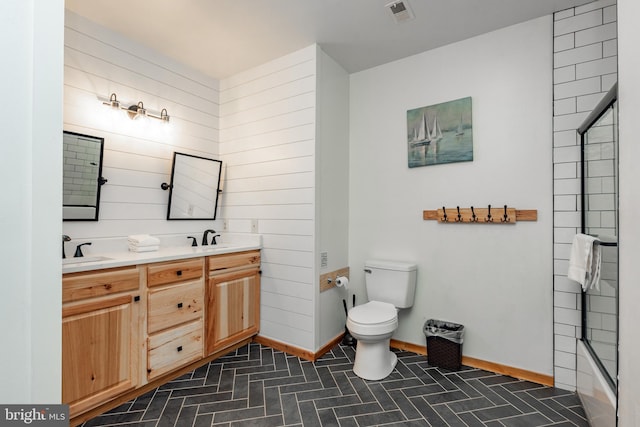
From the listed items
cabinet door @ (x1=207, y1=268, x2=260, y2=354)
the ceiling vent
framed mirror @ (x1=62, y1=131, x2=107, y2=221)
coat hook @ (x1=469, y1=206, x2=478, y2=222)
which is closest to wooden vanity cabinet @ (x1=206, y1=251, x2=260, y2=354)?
cabinet door @ (x1=207, y1=268, x2=260, y2=354)

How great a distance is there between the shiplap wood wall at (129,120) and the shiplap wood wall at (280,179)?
1.38 feet

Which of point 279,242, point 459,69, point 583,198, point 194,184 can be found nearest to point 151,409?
point 279,242

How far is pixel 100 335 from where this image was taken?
1.83 metres

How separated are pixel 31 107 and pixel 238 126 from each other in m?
2.37

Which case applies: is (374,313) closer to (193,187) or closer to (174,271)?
(174,271)

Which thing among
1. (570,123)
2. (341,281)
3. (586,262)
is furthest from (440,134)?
(341,281)

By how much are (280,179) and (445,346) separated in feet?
6.47

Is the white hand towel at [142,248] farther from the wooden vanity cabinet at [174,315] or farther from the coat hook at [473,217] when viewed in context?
the coat hook at [473,217]

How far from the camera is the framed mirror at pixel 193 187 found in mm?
2789

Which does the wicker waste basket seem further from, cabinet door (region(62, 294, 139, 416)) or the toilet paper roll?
cabinet door (region(62, 294, 139, 416))

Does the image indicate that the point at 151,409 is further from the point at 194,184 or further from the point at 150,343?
the point at 194,184

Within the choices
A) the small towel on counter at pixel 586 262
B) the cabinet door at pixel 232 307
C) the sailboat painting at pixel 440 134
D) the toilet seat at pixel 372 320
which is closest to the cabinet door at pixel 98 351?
the cabinet door at pixel 232 307

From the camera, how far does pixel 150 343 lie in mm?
2078

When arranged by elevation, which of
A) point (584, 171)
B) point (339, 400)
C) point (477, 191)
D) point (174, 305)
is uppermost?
point (584, 171)
